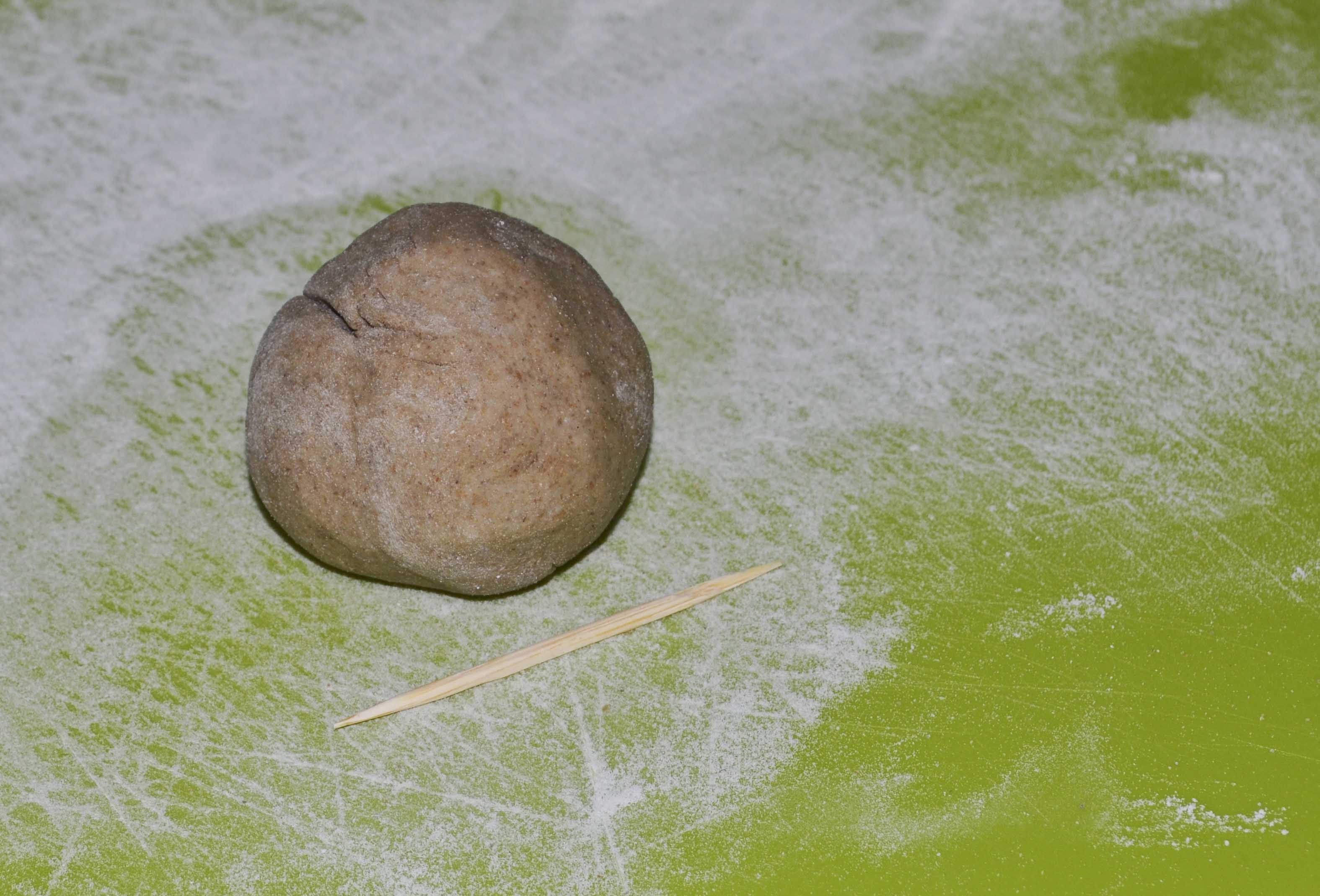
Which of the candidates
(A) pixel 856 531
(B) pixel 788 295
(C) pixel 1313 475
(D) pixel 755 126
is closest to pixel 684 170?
(D) pixel 755 126

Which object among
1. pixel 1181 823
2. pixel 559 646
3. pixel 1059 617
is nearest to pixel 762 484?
pixel 559 646

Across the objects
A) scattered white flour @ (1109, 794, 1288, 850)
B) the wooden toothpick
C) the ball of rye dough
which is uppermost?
the ball of rye dough

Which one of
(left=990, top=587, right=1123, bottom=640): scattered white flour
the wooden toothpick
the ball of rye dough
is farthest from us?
(left=990, top=587, right=1123, bottom=640): scattered white flour

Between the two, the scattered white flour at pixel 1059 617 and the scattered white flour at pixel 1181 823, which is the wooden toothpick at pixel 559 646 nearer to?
the scattered white flour at pixel 1059 617

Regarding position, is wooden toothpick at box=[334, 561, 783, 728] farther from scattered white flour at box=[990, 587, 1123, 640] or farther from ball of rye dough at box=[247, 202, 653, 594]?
scattered white flour at box=[990, 587, 1123, 640]

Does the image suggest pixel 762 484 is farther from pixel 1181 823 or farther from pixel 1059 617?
pixel 1181 823

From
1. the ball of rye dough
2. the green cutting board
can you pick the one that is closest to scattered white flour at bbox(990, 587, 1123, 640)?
the green cutting board

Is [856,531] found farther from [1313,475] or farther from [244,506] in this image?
[244,506]
